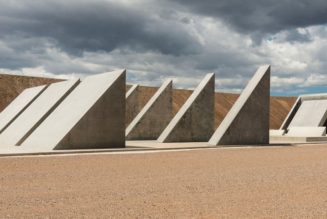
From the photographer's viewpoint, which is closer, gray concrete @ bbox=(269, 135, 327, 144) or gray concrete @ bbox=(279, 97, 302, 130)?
gray concrete @ bbox=(269, 135, 327, 144)

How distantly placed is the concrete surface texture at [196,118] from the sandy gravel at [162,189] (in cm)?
981

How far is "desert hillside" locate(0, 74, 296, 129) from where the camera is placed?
5221 cm

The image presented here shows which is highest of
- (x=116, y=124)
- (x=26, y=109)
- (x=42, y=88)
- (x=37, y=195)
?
(x=42, y=88)

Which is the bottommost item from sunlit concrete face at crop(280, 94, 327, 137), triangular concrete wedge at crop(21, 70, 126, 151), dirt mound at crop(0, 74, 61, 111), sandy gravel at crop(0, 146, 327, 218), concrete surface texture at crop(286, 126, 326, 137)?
sandy gravel at crop(0, 146, 327, 218)

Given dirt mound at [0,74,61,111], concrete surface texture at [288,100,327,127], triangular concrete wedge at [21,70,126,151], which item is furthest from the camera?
dirt mound at [0,74,61,111]

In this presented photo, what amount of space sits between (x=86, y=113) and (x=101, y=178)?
8.35 metres

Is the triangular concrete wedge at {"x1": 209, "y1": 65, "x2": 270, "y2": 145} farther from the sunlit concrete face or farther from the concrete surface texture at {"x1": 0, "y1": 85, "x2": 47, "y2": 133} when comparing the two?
the concrete surface texture at {"x1": 0, "y1": 85, "x2": 47, "y2": 133}

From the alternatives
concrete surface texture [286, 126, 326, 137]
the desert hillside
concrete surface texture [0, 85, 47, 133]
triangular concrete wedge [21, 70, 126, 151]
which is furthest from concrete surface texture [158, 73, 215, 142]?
the desert hillside

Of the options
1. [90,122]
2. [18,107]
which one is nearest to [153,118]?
[18,107]

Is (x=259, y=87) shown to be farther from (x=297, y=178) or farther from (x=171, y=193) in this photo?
(x=171, y=193)

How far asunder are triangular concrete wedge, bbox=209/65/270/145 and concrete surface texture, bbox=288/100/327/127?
10166 millimetres

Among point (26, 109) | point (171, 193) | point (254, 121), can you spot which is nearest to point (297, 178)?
point (171, 193)

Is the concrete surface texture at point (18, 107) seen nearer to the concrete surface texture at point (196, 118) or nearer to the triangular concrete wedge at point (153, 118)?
the triangular concrete wedge at point (153, 118)

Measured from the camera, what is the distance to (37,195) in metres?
7.11
